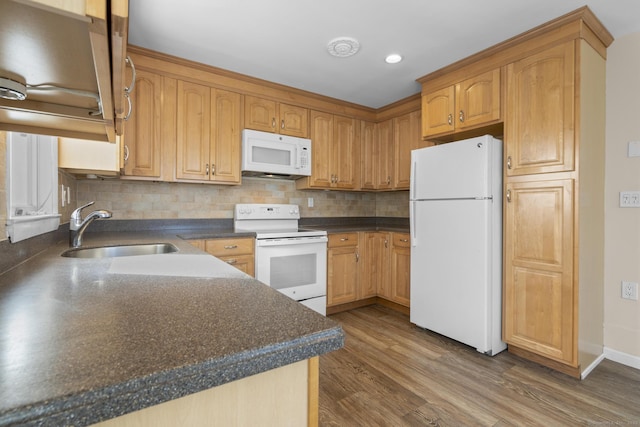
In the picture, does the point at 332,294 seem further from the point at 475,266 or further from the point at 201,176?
the point at 201,176

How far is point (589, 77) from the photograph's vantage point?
83.7 inches

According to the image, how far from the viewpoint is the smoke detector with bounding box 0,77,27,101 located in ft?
2.11

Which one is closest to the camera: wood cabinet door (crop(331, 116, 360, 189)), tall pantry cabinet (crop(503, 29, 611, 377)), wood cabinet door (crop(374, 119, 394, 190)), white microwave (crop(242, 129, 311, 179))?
tall pantry cabinet (crop(503, 29, 611, 377))

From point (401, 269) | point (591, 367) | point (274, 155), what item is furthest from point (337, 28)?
point (591, 367)

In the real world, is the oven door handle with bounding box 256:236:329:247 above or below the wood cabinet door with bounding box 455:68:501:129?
below

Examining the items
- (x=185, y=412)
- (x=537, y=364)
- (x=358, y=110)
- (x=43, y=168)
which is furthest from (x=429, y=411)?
(x=358, y=110)

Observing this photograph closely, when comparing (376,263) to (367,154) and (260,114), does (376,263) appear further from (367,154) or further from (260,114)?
(260,114)

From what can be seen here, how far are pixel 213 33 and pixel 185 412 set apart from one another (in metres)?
2.44

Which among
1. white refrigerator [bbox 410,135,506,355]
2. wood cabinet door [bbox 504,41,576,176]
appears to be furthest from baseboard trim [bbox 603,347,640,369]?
wood cabinet door [bbox 504,41,576,176]

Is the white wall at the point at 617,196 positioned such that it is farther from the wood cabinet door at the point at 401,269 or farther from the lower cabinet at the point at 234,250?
the lower cabinet at the point at 234,250

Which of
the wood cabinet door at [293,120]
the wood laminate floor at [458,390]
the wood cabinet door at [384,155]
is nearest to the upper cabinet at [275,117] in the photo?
the wood cabinet door at [293,120]

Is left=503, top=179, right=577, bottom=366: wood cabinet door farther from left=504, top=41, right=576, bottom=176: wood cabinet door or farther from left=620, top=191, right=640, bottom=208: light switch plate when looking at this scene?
left=620, top=191, right=640, bottom=208: light switch plate

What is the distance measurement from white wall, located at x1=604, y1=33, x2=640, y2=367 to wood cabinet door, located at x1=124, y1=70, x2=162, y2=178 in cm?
350

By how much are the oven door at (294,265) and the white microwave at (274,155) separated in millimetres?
718
